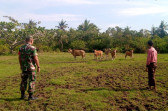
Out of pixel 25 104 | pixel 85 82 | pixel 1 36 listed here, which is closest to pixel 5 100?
pixel 25 104

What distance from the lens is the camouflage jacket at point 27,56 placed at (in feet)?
17.8

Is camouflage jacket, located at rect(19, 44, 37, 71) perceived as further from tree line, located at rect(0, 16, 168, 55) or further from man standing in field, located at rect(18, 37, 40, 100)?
tree line, located at rect(0, 16, 168, 55)

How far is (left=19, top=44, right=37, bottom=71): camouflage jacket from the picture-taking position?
17.8 ft

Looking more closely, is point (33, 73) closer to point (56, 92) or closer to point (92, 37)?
point (56, 92)

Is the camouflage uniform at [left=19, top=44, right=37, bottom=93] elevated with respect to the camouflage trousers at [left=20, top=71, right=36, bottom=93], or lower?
elevated

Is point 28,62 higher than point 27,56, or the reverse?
point 27,56

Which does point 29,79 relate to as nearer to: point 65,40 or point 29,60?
point 29,60

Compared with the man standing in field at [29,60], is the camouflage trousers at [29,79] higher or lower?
lower

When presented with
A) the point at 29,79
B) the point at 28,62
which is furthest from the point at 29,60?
the point at 29,79

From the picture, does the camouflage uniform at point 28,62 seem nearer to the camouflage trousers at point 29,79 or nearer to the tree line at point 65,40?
the camouflage trousers at point 29,79

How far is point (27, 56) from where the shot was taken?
5469 millimetres

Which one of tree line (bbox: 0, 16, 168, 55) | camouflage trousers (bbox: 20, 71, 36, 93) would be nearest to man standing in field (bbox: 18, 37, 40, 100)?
camouflage trousers (bbox: 20, 71, 36, 93)

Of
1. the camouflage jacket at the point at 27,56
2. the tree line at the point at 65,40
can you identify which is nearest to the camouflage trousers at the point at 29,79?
the camouflage jacket at the point at 27,56

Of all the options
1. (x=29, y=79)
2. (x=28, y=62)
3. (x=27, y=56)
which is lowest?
(x=29, y=79)
